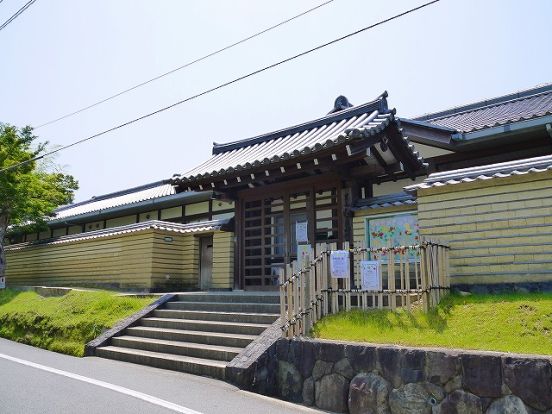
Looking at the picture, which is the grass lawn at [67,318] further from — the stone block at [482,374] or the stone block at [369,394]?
the stone block at [482,374]

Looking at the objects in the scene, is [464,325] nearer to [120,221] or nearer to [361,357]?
[361,357]

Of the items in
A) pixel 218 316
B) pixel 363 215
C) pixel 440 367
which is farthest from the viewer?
pixel 363 215

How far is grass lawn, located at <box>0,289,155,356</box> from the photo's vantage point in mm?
10719

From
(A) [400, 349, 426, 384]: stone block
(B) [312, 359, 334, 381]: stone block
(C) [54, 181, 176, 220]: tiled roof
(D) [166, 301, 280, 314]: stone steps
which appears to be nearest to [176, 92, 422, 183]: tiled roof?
(D) [166, 301, 280, 314]: stone steps

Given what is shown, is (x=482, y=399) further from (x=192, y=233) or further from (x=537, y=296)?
(x=192, y=233)

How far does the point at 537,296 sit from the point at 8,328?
13.8 m

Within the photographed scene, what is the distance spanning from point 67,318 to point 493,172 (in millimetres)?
10729

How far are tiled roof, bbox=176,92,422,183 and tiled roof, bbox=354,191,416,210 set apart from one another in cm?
119

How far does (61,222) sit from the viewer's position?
2408 cm

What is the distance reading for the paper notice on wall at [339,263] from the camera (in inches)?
296

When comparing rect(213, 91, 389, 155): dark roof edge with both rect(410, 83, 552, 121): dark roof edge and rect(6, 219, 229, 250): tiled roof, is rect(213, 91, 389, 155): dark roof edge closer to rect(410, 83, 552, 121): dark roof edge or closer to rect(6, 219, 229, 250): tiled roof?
rect(6, 219, 229, 250): tiled roof

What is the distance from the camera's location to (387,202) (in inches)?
418

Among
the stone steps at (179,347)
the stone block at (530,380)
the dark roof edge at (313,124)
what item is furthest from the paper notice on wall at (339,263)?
the dark roof edge at (313,124)

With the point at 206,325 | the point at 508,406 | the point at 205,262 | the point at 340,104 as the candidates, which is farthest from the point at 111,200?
the point at 508,406
